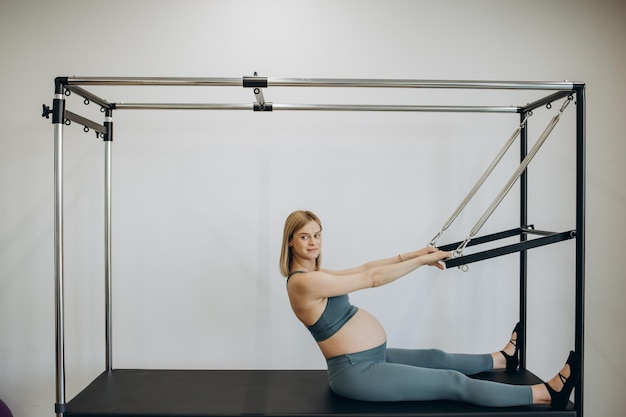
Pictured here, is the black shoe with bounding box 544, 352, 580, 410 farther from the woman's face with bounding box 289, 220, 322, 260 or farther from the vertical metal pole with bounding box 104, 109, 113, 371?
the vertical metal pole with bounding box 104, 109, 113, 371

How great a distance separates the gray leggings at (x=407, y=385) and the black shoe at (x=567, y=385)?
106mm

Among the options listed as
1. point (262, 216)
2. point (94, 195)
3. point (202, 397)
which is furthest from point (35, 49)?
point (202, 397)

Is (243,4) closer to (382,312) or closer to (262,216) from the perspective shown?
(262,216)

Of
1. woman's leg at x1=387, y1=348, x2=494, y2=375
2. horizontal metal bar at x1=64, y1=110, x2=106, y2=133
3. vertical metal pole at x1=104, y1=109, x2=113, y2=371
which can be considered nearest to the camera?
horizontal metal bar at x1=64, y1=110, x2=106, y2=133

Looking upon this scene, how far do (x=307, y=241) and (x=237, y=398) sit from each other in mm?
798

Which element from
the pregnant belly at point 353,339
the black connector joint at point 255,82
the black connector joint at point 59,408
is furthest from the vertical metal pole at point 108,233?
the pregnant belly at point 353,339

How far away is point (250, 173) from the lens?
119 inches

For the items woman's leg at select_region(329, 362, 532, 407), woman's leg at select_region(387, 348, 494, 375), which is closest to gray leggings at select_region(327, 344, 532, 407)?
woman's leg at select_region(329, 362, 532, 407)

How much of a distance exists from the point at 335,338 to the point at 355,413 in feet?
1.15

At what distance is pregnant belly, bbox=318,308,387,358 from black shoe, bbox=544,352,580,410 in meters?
0.78

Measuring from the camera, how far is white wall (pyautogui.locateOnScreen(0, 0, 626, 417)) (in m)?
3.02

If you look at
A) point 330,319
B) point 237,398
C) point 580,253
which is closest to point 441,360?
point 330,319

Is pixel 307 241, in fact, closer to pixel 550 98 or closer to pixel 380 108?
pixel 380 108

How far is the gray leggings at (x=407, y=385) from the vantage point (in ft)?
6.90
